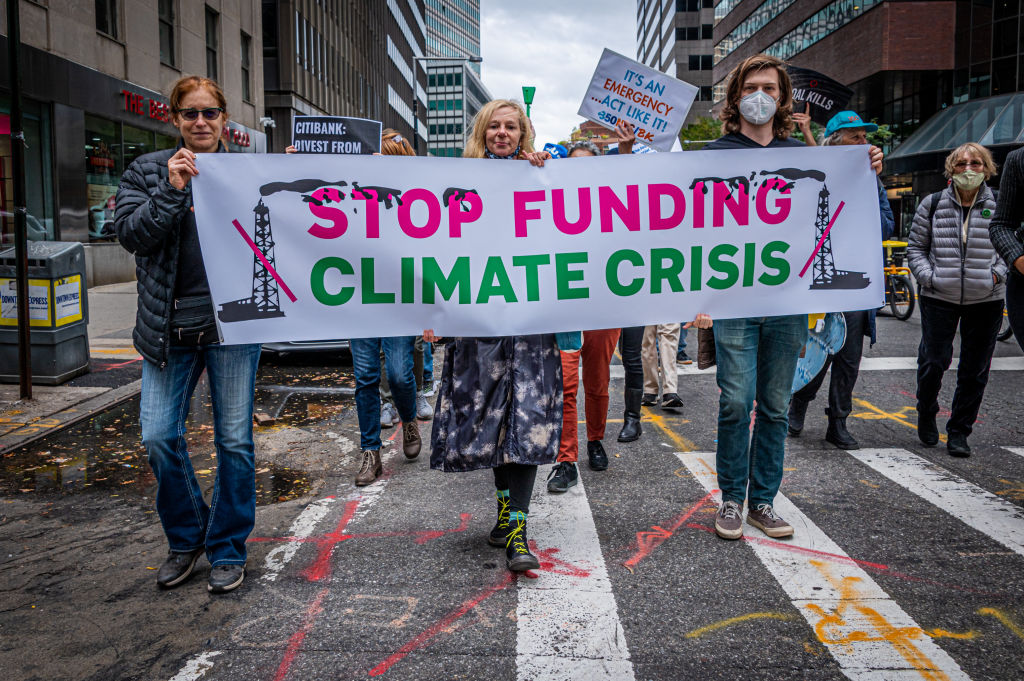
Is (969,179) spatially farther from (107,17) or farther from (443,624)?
(107,17)

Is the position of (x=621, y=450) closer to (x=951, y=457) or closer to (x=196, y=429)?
(x=951, y=457)

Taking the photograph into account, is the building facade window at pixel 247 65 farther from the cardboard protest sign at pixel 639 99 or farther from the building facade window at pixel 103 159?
the cardboard protest sign at pixel 639 99

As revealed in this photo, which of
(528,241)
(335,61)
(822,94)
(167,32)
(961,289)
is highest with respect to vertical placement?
(335,61)

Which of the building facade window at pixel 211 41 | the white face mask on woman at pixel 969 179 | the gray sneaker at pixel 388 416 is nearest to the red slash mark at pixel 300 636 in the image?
the gray sneaker at pixel 388 416


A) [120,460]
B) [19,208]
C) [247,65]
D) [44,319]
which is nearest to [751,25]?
[247,65]

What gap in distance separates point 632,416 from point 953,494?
7.18 ft

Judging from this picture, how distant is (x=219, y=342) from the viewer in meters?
3.53

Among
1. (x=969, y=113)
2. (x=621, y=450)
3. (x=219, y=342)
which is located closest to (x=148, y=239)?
(x=219, y=342)

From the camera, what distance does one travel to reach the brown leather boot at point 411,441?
5520mm

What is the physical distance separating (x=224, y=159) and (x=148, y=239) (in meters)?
0.55

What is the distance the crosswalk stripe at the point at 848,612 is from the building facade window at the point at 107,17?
19.1 meters

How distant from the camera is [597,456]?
17.4 feet

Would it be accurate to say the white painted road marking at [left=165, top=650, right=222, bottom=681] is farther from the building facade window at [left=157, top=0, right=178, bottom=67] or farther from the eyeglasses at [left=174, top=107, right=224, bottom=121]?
the building facade window at [left=157, top=0, right=178, bottom=67]

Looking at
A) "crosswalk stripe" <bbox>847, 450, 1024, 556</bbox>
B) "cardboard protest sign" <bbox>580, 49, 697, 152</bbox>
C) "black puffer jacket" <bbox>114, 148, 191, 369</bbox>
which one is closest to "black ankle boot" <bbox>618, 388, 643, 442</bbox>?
"crosswalk stripe" <bbox>847, 450, 1024, 556</bbox>
